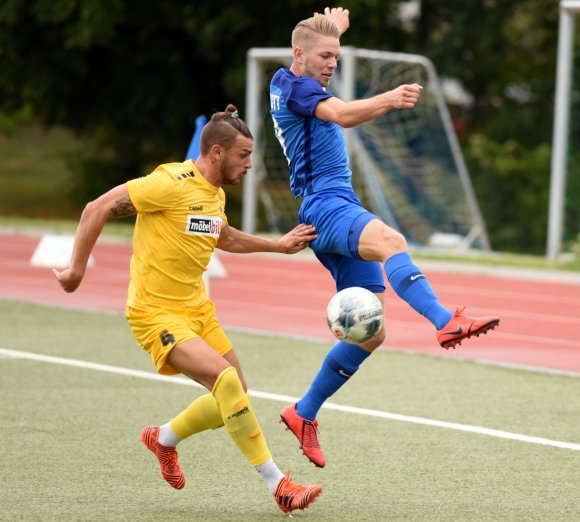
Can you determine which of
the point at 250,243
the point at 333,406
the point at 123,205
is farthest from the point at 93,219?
the point at 333,406

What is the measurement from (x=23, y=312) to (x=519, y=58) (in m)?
20.1

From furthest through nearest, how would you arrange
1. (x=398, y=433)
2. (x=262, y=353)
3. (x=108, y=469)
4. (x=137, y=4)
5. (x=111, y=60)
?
1. (x=111, y=60)
2. (x=137, y=4)
3. (x=262, y=353)
4. (x=398, y=433)
5. (x=108, y=469)

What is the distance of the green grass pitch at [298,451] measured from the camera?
5.80 m

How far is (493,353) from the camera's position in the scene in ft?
36.4

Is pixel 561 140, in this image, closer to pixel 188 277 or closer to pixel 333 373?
pixel 333 373

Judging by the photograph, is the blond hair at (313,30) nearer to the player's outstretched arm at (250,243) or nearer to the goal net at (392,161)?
the player's outstretched arm at (250,243)

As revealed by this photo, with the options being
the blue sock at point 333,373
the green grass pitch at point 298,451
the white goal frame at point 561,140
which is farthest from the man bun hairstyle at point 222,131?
the white goal frame at point 561,140

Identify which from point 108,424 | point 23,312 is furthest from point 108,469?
point 23,312

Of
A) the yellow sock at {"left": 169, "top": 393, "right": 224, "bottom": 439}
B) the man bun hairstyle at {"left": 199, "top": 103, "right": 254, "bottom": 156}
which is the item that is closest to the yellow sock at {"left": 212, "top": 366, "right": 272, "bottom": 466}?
the yellow sock at {"left": 169, "top": 393, "right": 224, "bottom": 439}

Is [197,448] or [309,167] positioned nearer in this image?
[309,167]

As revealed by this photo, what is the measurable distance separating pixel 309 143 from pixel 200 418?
1568 millimetres

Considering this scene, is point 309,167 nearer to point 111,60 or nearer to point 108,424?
point 108,424

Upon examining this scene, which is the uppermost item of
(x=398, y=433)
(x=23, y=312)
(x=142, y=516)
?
(x=142, y=516)

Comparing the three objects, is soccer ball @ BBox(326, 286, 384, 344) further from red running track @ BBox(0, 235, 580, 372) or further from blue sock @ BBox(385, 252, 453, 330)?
red running track @ BBox(0, 235, 580, 372)
